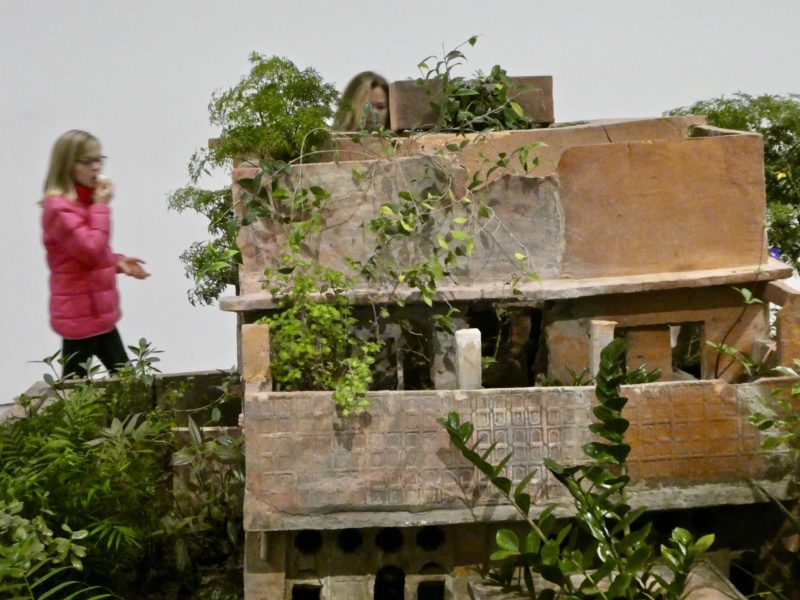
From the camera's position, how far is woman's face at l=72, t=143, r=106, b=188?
24.3 feet

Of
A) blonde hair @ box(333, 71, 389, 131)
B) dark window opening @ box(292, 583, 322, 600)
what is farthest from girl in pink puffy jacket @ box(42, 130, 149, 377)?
dark window opening @ box(292, 583, 322, 600)

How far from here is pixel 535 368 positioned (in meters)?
7.69

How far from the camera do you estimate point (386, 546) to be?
22.0 feet

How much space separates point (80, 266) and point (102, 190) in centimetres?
45

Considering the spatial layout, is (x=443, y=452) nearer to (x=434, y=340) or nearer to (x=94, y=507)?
(x=434, y=340)

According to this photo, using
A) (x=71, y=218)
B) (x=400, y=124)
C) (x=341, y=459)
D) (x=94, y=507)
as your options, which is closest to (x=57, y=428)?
(x=94, y=507)

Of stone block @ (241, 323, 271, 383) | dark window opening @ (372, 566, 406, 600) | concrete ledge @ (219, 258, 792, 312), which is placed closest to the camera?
stone block @ (241, 323, 271, 383)

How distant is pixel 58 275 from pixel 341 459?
2331 mm

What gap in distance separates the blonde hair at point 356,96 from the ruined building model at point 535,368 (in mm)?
1228

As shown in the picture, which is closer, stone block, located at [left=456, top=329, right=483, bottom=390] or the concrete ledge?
stone block, located at [left=456, top=329, right=483, bottom=390]

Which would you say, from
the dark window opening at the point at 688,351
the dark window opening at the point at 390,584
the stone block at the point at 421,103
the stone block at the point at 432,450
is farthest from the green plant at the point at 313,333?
the dark window opening at the point at 688,351

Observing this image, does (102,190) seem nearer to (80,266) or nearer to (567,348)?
(80,266)

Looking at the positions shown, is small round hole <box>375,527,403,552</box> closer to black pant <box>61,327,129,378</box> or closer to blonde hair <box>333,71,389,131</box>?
black pant <box>61,327,129,378</box>

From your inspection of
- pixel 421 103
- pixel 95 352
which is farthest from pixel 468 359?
pixel 95 352
